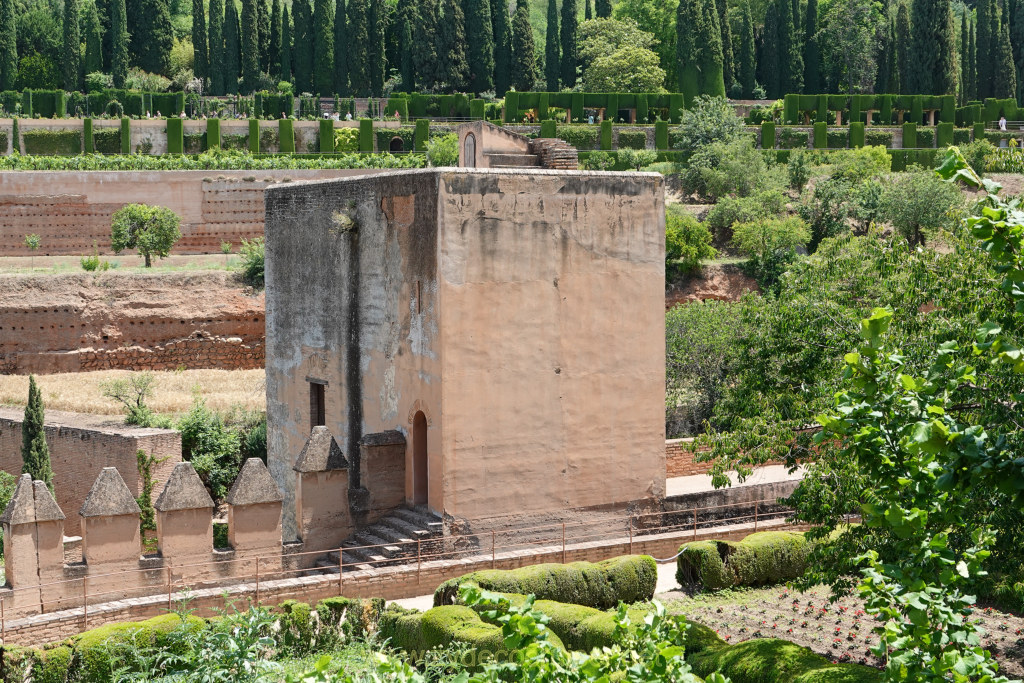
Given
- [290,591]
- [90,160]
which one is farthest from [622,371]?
[90,160]

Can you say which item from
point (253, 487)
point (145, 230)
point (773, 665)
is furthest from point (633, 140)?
point (773, 665)

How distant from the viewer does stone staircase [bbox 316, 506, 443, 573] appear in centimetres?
1641

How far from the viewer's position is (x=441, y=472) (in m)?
16.8

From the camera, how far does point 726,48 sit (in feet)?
226

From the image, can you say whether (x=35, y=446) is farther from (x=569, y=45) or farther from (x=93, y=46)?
(x=569, y=45)

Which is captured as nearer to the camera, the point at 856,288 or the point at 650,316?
the point at 856,288

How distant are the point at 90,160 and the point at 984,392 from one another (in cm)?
4310

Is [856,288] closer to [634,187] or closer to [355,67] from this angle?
[634,187]

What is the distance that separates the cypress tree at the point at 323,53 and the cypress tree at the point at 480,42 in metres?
7.22

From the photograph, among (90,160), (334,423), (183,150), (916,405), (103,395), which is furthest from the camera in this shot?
(183,150)

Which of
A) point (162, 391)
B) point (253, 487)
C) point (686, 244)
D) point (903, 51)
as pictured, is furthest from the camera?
point (903, 51)

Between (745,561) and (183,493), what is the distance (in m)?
6.79

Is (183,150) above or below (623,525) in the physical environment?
above

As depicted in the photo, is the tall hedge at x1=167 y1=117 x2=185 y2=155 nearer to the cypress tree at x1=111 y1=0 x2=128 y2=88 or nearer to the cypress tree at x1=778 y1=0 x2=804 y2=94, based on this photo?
the cypress tree at x1=111 y1=0 x2=128 y2=88
